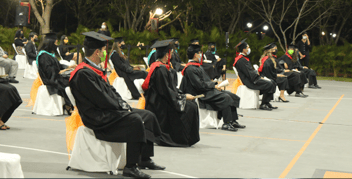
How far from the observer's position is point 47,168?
4.95 metres

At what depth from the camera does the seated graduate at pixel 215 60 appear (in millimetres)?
15758

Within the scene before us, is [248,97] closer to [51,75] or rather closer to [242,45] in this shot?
[242,45]

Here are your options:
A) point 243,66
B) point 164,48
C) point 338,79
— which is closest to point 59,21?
point 338,79

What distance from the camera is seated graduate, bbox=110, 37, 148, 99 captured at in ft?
38.2

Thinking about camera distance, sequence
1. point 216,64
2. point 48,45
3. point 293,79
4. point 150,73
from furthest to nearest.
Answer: point 216,64 → point 293,79 → point 48,45 → point 150,73

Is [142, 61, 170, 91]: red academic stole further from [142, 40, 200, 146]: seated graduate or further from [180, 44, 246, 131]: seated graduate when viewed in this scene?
[180, 44, 246, 131]: seated graduate

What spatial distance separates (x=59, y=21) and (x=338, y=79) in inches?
857

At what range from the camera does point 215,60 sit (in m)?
15.9

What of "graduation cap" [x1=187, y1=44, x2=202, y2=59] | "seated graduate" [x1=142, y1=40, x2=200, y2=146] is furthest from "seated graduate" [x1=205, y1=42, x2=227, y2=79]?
"seated graduate" [x1=142, y1=40, x2=200, y2=146]

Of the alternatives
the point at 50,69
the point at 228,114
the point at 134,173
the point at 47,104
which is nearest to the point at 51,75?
the point at 50,69

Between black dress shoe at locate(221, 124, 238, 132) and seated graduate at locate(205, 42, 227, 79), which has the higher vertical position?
seated graduate at locate(205, 42, 227, 79)

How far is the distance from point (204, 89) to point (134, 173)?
3388mm

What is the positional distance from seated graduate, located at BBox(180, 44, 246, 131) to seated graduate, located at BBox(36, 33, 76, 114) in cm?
255

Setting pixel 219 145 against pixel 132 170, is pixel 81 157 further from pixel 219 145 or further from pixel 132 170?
pixel 219 145
